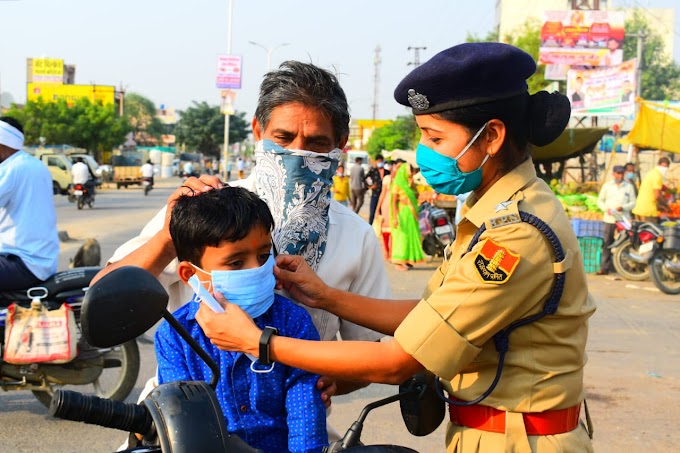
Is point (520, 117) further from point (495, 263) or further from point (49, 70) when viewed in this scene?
point (49, 70)

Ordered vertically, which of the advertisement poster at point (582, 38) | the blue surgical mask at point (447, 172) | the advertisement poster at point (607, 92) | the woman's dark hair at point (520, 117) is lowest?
the blue surgical mask at point (447, 172)

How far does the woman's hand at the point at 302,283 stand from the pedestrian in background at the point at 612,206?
10.8m

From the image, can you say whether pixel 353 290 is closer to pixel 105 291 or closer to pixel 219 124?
pixel 105 291

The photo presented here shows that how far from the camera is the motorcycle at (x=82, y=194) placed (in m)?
22.7

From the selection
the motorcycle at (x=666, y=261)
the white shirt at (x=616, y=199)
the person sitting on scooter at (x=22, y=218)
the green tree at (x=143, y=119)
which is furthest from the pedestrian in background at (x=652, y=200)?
the green tree at (x=143, y=119)

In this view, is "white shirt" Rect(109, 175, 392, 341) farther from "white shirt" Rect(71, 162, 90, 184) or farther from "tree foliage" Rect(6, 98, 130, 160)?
"tree foliage" Rect(6, 98, 130, 160)

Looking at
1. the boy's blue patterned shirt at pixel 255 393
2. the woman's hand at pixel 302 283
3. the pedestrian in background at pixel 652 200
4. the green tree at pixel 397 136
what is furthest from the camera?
the green tree at pixel 397 136

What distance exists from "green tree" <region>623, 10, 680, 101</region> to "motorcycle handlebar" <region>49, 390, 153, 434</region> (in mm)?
69833

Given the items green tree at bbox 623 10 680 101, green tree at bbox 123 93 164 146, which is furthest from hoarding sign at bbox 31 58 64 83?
green tree at bbox 623 10 680 101

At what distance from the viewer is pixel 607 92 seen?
1873 cm

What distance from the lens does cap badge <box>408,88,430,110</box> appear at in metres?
1.92

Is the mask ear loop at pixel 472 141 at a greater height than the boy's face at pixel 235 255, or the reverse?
the mask ear loop at pixel 472 141

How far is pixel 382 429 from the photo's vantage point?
5.00 meters

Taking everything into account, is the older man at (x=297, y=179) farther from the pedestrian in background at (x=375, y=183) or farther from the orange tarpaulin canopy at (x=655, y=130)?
the pedestrian in background at (x=375, y=183)
